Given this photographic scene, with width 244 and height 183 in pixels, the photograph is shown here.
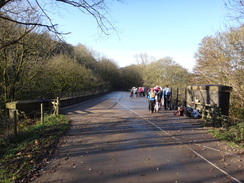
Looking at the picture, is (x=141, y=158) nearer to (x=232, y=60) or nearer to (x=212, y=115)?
(x=212, y=115)

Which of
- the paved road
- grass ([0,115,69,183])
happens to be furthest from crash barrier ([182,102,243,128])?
grass ([0,115,69,183])

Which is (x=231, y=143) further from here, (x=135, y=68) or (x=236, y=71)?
(x=135, y=68)

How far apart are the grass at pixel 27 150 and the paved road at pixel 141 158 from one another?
1.11 feet

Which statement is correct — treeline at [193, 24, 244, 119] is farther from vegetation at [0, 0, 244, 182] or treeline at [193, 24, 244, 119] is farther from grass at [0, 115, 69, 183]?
grass at [0, 115, 69, 183]

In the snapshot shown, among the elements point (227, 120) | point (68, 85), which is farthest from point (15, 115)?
point (68, 85)

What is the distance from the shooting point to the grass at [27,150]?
4.40 metres

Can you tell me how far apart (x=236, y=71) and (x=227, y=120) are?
406cm

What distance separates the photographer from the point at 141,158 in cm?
507

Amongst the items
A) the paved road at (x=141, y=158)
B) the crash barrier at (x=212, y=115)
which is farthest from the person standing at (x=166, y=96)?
the paved road at (x=141, y=158)

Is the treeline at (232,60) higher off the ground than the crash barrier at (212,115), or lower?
higher

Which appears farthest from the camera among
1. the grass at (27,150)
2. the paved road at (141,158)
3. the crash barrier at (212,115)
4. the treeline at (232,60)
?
the treeline at (232,60)

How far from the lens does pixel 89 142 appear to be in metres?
6.36

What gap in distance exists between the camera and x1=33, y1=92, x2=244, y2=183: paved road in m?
4.10

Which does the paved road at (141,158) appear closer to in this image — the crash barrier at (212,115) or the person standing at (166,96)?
the crash barrier at (212,115)
